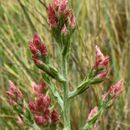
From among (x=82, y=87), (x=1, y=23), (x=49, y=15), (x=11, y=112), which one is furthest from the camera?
(x=1, y=23)

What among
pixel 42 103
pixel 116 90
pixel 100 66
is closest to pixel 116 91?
pixel 116 90

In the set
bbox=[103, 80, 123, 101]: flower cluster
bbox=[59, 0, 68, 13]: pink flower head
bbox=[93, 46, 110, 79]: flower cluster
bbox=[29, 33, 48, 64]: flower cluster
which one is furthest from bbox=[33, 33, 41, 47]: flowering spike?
bbox=[103, 80, 123, 101]: flower cluster

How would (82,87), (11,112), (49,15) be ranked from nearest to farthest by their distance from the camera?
(49,15) → (82,87) → (11,112)

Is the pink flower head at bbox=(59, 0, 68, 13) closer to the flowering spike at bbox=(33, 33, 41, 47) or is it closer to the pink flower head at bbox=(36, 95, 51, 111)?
the flowering spike at bbox=(33, 33, 41, 47)

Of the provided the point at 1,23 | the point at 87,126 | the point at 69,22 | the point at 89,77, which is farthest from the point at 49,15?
the point at 1,23

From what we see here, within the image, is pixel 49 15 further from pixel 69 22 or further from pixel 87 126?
pixel 87 126

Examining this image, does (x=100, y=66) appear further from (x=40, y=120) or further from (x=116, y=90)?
(x=40, y=120)

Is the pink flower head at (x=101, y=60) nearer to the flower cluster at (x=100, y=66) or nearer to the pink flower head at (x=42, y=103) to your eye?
the flower cluster at (x=100, y=66)

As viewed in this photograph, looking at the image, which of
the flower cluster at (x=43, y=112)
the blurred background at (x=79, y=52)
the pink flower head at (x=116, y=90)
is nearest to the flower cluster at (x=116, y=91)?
the pink flower head at (x=116, y=90)
